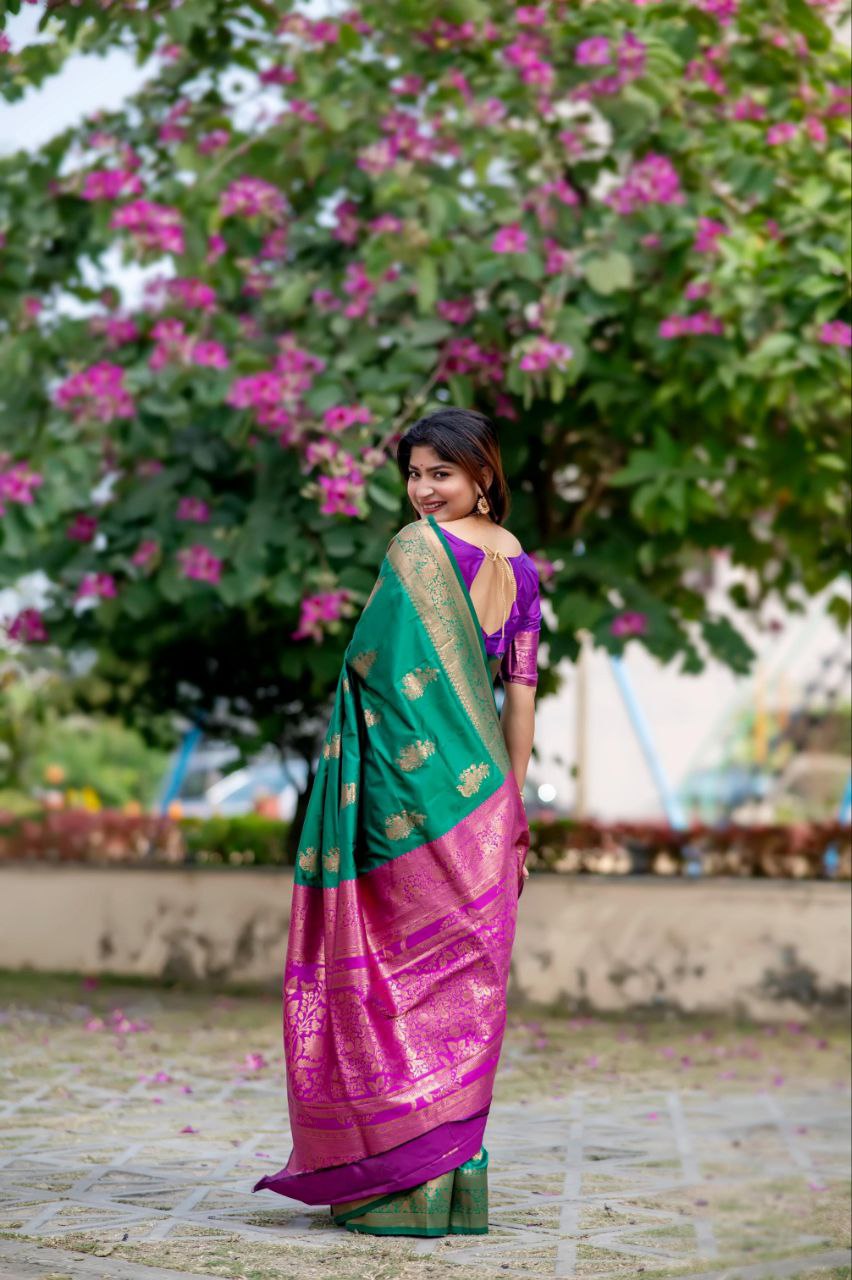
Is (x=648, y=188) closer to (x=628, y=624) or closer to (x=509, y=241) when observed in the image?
(x=509, y=241)

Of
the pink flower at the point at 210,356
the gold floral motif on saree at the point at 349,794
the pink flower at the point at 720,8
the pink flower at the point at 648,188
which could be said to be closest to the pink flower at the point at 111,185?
the pink flower at the point at 210,356

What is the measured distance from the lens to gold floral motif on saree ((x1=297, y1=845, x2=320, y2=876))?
4082 millimetres

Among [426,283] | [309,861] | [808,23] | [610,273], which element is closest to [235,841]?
[426,283]

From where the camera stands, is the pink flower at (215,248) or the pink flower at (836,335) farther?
the pink flower at (215,248)

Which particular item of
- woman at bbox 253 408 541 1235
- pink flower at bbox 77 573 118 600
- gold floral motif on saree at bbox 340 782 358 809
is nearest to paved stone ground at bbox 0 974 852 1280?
woman at bbox 253 408 541 1235

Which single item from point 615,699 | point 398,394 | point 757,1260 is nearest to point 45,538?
point 398,394

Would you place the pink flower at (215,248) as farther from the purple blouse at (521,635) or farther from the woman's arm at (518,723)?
the woman's arm at (518,723)

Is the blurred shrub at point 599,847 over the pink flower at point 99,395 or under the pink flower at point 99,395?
under

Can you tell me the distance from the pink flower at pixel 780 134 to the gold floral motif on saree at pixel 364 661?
3.66m

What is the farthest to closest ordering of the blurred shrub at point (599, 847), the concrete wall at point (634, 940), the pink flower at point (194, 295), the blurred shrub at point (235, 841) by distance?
1. the blurred shrub at point (235, 841)
2. the blurred shrub at point (599, 847)
3. the concrete wall at point (634, 940)
4. the pink flower at point (194, 295)

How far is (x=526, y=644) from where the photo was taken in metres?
4.24

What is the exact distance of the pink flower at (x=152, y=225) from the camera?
6.81 m

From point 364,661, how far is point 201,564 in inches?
119

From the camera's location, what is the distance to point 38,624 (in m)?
7.79
